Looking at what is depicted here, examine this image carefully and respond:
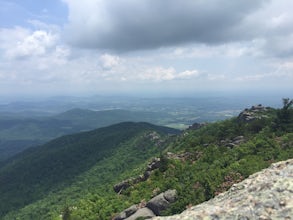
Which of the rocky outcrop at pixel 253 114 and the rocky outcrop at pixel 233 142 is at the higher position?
the rocky outcrop at pixel 253 114

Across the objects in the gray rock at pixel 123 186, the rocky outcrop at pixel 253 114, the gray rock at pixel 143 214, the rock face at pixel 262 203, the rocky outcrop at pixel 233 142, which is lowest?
the gray rock at pixel 123 186

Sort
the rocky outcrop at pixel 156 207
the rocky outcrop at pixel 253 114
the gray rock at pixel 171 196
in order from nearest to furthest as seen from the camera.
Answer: the rocky outcrop at pixel 156 207
the gray rock at pixel 171 196
the rocky outcrop at pixel 253 114

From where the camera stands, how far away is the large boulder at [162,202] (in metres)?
41.4

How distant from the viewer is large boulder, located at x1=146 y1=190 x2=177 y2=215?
41.4 metres

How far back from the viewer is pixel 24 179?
196375 millimetres

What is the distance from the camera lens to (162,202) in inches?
1662

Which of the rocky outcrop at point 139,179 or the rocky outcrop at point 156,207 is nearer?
the rocky outcrop at point 156,207

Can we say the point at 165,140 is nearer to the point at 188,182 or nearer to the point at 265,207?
the point at 188,182

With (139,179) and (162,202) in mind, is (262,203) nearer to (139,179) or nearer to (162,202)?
(162,202)

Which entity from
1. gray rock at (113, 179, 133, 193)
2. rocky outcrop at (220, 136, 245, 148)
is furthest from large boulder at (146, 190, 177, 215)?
rocky outcrop at (220, 136, 245, 148)

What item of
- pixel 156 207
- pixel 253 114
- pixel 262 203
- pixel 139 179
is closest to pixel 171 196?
pixel 156 207

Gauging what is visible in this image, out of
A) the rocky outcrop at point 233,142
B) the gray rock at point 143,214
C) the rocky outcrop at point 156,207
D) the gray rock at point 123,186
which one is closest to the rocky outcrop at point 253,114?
the rocky outcrop at point 233,142

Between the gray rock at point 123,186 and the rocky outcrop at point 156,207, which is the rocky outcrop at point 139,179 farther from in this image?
the rocky outcrop at point 156,207

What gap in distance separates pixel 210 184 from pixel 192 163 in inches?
953
